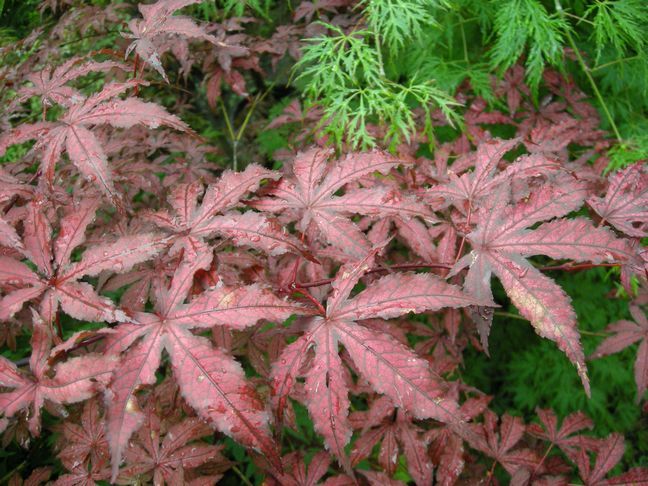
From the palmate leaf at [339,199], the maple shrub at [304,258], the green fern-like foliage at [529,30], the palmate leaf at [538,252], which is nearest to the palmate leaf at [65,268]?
the maple shrub at [304,258]

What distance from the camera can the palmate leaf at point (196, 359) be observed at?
2.51 ft

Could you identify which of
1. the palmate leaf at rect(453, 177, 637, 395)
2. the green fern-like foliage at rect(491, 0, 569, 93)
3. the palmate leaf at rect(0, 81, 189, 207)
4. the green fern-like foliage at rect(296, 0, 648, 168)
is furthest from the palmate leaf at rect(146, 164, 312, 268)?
the green fern-like foliage at rect(491, 0, 569, 93)

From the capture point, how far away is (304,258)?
45.1 inches

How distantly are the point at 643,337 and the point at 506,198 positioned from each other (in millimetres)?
1058

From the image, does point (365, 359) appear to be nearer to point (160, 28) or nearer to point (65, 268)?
point (65, 268)

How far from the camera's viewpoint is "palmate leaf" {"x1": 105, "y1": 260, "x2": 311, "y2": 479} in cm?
77

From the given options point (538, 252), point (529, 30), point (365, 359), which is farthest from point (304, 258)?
point (529, 30)

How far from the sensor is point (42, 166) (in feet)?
3.71

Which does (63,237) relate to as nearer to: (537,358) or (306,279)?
(306,279)

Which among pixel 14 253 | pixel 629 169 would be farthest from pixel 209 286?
pixel 629 169

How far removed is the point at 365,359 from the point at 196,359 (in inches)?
12.6

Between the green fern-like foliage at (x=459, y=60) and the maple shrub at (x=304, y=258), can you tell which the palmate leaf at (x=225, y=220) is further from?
the green fern-like foliage at (x=459, y=60)

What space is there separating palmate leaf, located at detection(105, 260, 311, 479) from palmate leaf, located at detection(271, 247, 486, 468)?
9 centimetres

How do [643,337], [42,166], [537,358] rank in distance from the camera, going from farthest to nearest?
1. [537,358]
2. [643,337]
3. [42,166]
